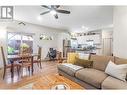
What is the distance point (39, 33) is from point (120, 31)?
4552 millimetres

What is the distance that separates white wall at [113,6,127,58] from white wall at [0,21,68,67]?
409 cm

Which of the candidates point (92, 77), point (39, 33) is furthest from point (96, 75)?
point (39, 33)

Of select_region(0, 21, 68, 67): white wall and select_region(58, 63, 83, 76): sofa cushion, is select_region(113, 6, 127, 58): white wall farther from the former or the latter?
select_region(0, 21, 68, 67): white wall

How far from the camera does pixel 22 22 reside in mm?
6043

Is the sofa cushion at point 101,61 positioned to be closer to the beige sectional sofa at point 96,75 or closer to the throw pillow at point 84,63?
the beige sectional sofa at point 96,75

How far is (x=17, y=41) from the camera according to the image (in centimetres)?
593

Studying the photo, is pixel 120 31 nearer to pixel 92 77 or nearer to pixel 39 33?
pixel 92 77

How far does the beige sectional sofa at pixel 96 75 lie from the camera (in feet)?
7.14

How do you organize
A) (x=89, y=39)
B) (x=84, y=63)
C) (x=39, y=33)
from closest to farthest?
(x=84, y=63)
(x=39, y=33)
(x=89, y=39)

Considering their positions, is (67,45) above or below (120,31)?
below

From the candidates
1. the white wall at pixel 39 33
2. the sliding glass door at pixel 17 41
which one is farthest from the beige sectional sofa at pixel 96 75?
the white wall at pixel 39 33

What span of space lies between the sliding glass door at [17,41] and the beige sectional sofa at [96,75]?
250 cm

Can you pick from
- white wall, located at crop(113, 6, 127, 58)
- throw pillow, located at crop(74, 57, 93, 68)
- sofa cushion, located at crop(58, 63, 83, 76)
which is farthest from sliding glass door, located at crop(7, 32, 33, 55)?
white wall, located at crop(113, 6, 127, 58)
